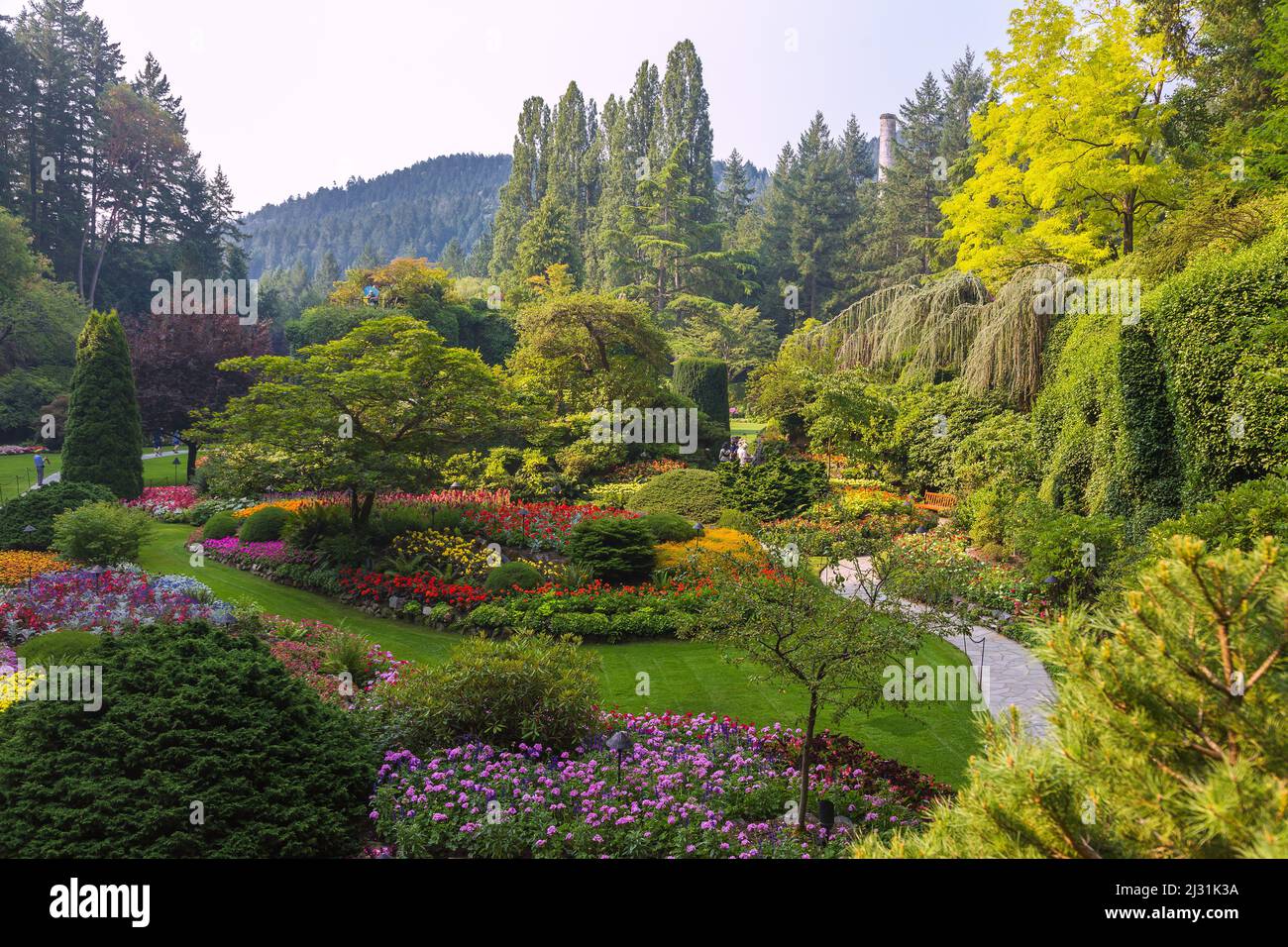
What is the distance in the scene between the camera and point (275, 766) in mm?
5168

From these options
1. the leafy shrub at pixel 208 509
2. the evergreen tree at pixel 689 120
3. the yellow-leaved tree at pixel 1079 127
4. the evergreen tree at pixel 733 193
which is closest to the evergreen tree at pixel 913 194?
the evergreen tree at pixel 689 120

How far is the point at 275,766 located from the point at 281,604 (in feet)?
23.9

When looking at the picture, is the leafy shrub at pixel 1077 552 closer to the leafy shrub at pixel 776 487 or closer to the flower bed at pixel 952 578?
the flower bed at pixel 952 578

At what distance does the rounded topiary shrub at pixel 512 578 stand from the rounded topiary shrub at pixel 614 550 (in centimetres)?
80

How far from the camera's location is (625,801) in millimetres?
5965

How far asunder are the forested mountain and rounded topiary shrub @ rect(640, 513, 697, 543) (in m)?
161

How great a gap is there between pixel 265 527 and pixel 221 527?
1.52 meters

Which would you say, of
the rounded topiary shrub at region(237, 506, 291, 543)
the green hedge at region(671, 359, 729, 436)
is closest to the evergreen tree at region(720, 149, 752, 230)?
the green hedge at region(671, 359, 729, 436)

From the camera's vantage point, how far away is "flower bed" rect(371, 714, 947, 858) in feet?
17.7

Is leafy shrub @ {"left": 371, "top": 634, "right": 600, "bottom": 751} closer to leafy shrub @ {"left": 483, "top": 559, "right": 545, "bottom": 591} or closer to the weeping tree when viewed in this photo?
leafy shrub @ {"left": 483, "top": 559, "right": 545, "bottom": 591}

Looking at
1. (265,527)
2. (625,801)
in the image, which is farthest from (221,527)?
(625,801)

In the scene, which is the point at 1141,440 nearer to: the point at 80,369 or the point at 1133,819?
the point at 1133,819

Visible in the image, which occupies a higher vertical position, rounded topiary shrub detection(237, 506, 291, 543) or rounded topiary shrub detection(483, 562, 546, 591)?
rounded topiary shrub detection(237, 506, 291, 543)
